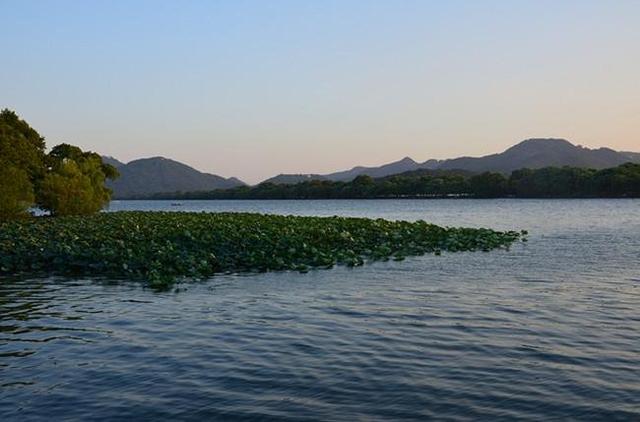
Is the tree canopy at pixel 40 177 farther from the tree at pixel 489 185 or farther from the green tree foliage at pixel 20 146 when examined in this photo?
the tree at pixel 489 185

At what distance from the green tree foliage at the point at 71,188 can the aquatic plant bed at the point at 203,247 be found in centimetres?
2900

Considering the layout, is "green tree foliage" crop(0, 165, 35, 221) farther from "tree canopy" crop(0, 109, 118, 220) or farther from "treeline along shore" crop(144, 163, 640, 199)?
"treeline along shore" crop(144, 163, 640, 199)

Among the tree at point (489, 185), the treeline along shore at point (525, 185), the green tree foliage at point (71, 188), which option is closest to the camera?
the green tree foliage at point (71, 188)

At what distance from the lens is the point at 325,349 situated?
13344 mm

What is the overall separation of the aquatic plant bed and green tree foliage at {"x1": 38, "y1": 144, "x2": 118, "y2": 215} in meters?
29.0

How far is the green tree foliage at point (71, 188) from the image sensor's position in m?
66.9

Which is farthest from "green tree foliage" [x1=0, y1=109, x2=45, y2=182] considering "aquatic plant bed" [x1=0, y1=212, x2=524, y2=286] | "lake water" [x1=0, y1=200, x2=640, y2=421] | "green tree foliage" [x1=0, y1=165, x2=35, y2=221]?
"lake water" [x1=0, y1=200, x2=640, y2=421]

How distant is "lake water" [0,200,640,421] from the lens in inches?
387

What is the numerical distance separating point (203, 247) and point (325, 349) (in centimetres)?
1761

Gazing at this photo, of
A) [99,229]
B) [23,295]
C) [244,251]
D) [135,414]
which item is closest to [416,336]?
[135,414]

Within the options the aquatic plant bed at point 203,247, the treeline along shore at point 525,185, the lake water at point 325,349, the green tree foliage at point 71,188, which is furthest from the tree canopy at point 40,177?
the treeline along shore at point 525,185

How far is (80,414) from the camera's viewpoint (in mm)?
9570

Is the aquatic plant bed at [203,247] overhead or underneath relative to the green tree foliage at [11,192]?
underneath

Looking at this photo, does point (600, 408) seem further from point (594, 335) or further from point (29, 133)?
point (29, 133)
